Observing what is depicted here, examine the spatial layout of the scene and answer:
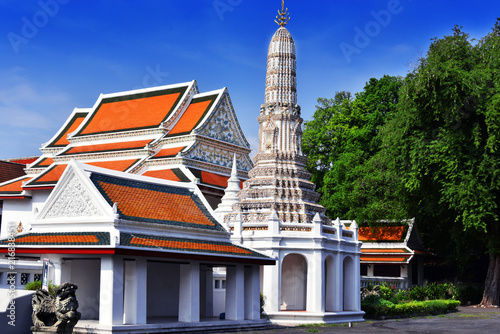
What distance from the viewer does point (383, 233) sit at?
37906mm

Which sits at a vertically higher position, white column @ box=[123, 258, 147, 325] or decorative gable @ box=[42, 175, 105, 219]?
decorative gable @ box=[42, 175, 105, 219]

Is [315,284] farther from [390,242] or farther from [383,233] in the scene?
[383,233]

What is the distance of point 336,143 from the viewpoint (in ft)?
158

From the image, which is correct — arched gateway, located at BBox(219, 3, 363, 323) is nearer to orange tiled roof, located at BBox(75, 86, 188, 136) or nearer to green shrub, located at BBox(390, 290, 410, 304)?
green shrub, located at BBox(390, 290, 410, 304)

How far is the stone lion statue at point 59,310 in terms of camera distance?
1523 centimetres

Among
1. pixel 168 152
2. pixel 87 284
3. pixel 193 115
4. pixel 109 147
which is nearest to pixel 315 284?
pixel 87 284

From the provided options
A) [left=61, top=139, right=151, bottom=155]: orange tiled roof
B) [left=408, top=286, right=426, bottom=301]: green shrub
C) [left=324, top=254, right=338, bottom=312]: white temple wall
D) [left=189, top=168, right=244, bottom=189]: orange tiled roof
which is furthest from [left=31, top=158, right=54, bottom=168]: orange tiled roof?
[left=324, top=254, right=338, bottom=312]: white temple wall

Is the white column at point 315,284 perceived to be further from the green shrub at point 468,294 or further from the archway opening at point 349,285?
the green shrub at point 468,294

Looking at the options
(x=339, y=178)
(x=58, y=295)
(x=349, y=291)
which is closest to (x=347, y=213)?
(x=339, y=178)

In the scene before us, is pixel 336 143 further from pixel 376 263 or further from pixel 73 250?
pixel 73 250

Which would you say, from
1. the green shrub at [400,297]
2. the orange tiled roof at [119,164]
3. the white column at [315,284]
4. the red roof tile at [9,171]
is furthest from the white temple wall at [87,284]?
the red roof tile at [9,171]

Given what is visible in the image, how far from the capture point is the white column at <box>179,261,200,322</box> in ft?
59.6

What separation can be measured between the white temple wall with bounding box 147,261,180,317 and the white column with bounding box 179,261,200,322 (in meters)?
2.34

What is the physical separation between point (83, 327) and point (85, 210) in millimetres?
3035
